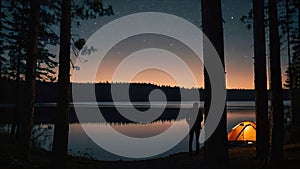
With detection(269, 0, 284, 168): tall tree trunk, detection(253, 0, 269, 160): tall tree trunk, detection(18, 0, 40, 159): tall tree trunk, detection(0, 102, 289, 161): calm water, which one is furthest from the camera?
Answer: detection(0, 102, 289, 161): calm water

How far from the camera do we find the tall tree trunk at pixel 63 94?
921cm

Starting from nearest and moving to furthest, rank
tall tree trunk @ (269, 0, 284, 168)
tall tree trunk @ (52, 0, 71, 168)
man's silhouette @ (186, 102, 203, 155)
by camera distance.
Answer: tall tree trunk @ (269, 0, 284, 168)
tall tree trunk @ (52, 0, 71, 168)
man's silhouette @ (186, 102, 203, 155)

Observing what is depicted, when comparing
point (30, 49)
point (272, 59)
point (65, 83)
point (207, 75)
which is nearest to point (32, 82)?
point (30, 49)

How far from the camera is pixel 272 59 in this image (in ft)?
27.0

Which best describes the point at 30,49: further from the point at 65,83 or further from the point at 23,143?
the point at 23,143

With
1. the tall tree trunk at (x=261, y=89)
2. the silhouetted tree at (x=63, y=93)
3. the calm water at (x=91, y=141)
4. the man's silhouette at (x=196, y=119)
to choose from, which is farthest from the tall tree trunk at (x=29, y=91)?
the tall tree trunk at (x=261, y=89)

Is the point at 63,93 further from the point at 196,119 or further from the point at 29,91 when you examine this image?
the point at 196,119

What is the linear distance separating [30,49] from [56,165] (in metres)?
4.64

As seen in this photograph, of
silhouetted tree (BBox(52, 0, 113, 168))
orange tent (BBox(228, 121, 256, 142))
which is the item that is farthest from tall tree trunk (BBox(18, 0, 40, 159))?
orange tent (BBox(228, 121, 256, 142))

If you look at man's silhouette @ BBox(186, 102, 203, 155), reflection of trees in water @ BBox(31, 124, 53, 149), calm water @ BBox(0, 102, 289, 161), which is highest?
man's silhouette @ BBox(186, 102, 203, 155)

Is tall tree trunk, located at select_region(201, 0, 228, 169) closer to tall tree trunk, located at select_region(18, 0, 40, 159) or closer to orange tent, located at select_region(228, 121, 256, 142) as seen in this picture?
tall tree trunk, located at select_region(18, 0, 40, 159)

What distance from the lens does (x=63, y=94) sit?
9203mm

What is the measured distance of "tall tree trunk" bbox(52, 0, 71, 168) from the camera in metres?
9.21

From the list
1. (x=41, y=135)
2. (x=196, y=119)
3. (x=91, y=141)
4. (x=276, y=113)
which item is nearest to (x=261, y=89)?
(x=276, y=113)
